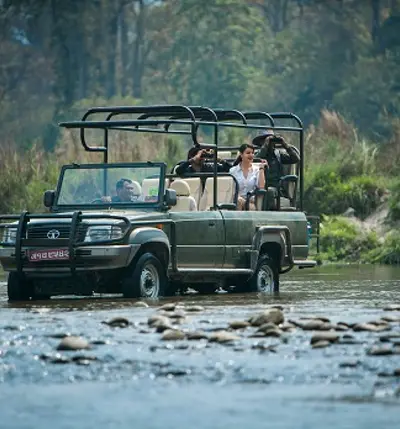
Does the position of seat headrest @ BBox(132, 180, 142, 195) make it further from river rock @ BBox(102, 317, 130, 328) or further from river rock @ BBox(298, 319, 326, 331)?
river rock @ BBox(298, 319, 326, 331)

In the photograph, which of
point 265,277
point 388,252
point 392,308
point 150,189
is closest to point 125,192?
point 150,189

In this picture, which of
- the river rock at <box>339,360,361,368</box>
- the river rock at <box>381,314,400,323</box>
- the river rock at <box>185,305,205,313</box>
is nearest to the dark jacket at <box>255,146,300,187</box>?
the river rock at <box>185,305,205,313</box>

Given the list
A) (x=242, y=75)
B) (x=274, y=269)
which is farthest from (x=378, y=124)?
(x=274, y=269)

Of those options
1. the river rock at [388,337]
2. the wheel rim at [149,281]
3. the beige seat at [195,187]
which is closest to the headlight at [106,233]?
the wheel rim at [149,281]

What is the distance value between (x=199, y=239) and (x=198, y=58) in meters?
55.9

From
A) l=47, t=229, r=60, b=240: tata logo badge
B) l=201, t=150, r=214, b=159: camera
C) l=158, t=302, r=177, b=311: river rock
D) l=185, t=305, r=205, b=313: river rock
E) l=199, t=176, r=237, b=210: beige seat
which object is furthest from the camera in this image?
l=201, t=150, r=214, b=159: camera

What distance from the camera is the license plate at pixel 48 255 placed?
1967 cm

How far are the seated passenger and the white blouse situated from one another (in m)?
1.88

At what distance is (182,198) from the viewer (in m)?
21.5

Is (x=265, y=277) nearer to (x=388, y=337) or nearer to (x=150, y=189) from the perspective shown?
(x=150, y=189)

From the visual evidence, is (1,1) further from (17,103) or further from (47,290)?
(47,290)

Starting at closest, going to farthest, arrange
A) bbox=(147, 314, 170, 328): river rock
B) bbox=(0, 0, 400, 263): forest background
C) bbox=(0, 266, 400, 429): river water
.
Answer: bbox=(0, 266, 400, 429): river water → bbox=(147, 314, 170, 328): river rock → bbox=(0, 0, 400, 263): forest background

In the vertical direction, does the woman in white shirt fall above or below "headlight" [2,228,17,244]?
above

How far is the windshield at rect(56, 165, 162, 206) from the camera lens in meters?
20.8
